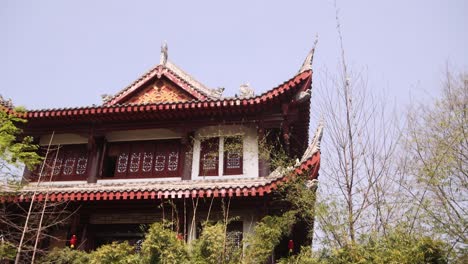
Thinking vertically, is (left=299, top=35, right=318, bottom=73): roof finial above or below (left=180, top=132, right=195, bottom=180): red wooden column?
above

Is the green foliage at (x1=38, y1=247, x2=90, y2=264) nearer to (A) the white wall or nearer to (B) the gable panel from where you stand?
(A) the white wall

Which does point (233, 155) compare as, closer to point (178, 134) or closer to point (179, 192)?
point (178, 134)

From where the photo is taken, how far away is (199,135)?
36.2 ft

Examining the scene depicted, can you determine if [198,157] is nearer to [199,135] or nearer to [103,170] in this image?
[199,135]

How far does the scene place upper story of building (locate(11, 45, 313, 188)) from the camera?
10.3 metres

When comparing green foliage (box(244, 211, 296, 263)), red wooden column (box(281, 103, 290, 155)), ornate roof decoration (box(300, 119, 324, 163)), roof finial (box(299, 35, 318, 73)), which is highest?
roof finial (box(299, 35, 318, 73))

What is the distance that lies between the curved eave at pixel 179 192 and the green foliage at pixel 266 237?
0.58 m

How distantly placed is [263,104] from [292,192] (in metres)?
2.60

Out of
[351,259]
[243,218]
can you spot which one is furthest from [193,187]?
Answer: [351,259]

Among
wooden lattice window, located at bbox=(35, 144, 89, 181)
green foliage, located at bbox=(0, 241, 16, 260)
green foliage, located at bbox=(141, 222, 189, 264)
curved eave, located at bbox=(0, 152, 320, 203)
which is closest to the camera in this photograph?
green foliage, located at bbox=(141, 222, 189, 264)

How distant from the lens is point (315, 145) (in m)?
8.74

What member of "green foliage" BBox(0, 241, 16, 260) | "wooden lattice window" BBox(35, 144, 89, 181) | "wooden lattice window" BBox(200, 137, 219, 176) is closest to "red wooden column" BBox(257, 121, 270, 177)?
"wooden lattice window" BBox(200, 137, 219, 176)

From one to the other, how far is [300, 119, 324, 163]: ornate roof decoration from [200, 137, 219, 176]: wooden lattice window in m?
2.66

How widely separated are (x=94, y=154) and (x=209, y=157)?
3.14 m
